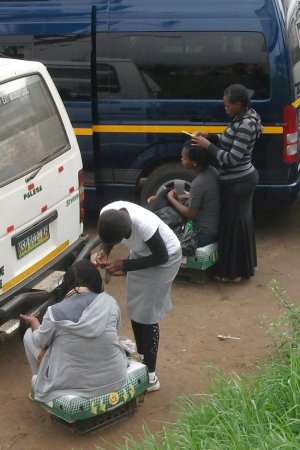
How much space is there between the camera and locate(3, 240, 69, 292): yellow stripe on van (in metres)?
4.99

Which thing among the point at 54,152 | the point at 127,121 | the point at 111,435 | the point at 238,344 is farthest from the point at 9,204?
the point at 127,121

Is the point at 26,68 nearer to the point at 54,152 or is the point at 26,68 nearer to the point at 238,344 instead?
the point at 54,152

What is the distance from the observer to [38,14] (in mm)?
7273

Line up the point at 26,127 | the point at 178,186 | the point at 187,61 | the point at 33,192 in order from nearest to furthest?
the point at 33,192 → the point at 26,127 → the point at 178,186 → the point at 187,61

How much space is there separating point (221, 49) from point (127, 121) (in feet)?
3.44

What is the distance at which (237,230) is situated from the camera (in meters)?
6.38

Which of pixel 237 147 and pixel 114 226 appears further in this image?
pixel 237 147

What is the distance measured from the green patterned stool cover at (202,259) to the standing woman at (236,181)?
0.25 feet

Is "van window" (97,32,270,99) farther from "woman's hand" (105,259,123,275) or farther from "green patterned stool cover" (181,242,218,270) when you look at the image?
"woman's hand" (105,259,123,275)

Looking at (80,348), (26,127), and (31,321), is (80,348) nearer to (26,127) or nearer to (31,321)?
(31,321)

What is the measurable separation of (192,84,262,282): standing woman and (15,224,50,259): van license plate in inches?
62.1

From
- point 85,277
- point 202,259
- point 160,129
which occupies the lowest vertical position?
Answer: point 202,259

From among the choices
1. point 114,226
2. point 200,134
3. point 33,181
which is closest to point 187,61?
point 200,134

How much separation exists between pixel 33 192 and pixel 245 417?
213 cm
